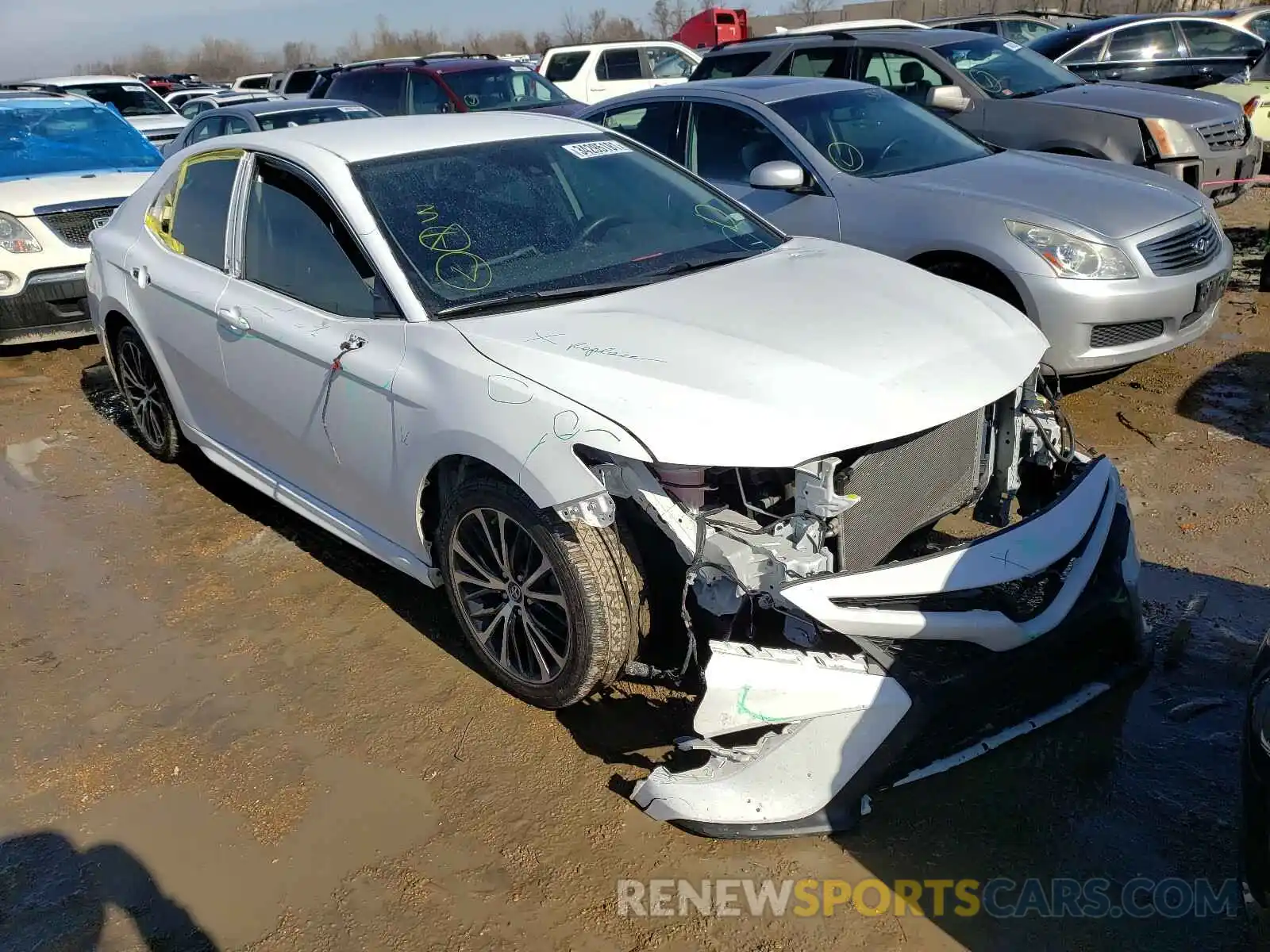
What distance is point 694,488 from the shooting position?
113 inches

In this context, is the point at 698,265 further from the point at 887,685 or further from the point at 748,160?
the point at 748,160

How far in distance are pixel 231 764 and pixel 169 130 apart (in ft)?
42.7

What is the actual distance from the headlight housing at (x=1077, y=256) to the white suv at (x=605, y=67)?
11.7 m

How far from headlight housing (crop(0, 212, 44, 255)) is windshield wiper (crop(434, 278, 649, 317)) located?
5480 millimetres

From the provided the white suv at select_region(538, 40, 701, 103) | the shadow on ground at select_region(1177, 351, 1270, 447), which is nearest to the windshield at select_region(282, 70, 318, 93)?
the white suv at select_region(538, 40, 701, 103)

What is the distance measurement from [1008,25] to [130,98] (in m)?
12.9

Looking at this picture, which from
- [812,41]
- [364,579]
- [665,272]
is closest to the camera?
[665,272]

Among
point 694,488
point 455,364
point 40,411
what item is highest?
point 455,364

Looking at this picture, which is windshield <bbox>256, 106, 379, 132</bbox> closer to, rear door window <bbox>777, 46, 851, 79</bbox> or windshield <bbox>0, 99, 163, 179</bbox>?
windshield <bbox>0, 99, 163, 179</bbox>

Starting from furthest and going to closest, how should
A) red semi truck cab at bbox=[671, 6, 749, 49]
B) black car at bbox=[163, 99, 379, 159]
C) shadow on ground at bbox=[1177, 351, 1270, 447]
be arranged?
1. red semi truck cab at bbox=[671, 6, 749, 49]
2. black car at bbox=[163, 99, 379, 159]
3. shadow on ground at bbox=[1177, 351, 1270, 447]

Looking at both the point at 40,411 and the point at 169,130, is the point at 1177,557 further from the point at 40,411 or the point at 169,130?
the point at 169,130

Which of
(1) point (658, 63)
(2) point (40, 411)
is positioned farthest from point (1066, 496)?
(1) point (658, 63)

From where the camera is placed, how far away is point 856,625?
8.54ft

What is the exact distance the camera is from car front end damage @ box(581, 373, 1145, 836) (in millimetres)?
2598
